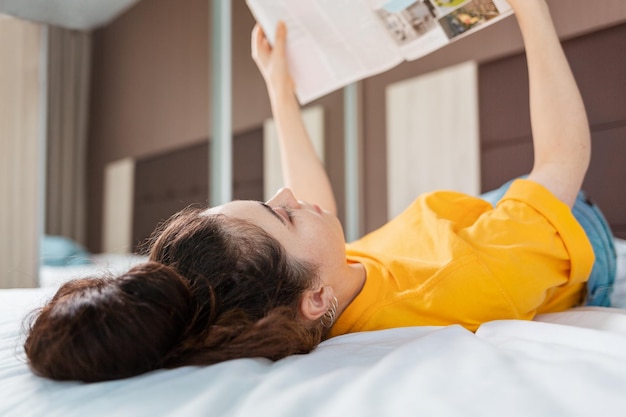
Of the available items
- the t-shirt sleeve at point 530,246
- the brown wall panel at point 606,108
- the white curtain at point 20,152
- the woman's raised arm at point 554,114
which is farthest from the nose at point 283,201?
the white curtain at point 20,152

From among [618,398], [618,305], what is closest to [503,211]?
[618,305]

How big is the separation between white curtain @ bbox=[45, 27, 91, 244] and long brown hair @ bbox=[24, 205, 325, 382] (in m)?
1.98

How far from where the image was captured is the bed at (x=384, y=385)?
459 mm

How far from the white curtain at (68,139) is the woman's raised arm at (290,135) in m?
1.40

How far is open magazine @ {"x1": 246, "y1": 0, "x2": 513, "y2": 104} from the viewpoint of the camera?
1205 mm

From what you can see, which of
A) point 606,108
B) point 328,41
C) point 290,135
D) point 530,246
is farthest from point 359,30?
point 606,108

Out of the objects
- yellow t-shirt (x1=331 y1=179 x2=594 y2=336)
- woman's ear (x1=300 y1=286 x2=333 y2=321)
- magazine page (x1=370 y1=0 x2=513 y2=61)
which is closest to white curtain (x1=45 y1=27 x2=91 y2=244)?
magazine page (x1=370 y1=0 x2=513 y2=61)

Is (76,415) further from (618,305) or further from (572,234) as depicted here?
(618,305)

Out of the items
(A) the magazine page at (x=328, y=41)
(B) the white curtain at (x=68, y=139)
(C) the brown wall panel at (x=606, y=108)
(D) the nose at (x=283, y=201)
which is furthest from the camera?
(B) the white curtain at (x=68, y=139)

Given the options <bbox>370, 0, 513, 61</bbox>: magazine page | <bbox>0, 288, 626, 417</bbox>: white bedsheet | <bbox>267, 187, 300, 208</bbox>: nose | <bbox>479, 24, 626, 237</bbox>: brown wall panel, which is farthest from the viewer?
<bbox>479, 24, 626, 237</bbox>: brown wall panel

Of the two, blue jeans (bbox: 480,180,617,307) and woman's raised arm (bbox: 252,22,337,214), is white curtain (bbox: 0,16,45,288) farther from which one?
blue jeans (bbox: 480,180,617,307)

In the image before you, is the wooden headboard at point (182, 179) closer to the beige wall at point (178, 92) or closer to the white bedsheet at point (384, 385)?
the beige wall at point (178, 92)

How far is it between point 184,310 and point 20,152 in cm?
170

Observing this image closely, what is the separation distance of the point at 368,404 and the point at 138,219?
2256mm
